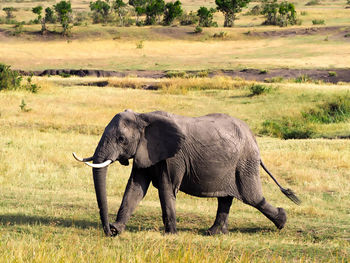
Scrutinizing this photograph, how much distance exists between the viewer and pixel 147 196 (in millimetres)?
14250

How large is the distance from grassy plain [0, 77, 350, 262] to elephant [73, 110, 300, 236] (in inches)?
16.2

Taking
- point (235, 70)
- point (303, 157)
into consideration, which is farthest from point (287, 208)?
point (235, 70)

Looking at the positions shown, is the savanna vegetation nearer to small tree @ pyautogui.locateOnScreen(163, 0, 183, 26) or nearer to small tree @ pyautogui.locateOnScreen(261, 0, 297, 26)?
small tree @ pyautogui.locateOnScreen(163, 0, 183, 26)

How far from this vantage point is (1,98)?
28.8 m

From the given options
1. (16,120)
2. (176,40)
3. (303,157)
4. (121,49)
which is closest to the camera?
(303,157)

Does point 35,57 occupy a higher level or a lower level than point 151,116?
lower

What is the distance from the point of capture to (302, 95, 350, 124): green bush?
27.7 m

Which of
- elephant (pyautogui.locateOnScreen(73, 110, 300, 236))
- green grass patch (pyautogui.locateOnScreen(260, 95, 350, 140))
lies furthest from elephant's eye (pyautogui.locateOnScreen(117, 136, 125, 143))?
green grass patch (pyautogui.locateOnScreen(260, 95, 350, 140))

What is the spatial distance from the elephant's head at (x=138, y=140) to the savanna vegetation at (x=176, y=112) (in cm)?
108

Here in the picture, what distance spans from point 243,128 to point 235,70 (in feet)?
125

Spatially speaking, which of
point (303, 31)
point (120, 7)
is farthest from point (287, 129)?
point (120, 7)

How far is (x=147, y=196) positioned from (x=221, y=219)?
14.8 ft

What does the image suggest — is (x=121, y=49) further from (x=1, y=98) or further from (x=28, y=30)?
(x=1, y=98)

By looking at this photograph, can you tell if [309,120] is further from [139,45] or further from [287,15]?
[287,15]
